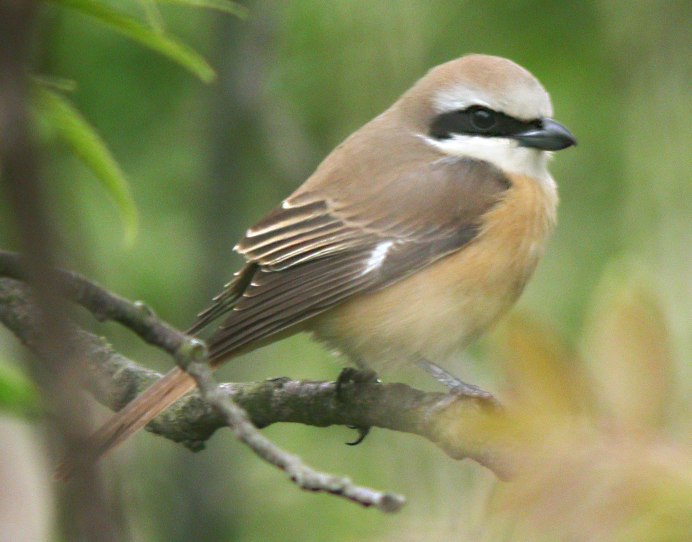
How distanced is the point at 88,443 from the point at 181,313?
4.24 metres

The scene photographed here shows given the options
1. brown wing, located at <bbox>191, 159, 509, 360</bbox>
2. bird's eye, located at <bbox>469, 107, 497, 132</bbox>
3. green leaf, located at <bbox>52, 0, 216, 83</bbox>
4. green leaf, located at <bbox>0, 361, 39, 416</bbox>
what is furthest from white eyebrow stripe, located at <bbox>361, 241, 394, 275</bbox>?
green leaf, located at <bbox>0, 361, 39, 416</bbox>

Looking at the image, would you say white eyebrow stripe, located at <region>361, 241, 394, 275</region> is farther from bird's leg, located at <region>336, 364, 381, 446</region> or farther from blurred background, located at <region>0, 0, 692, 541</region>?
blurred background, located at <region>0, 0, 692, 541</region>

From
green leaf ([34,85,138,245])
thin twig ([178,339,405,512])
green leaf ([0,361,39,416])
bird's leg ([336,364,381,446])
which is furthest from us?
bird's leg ([336,364,381,446])

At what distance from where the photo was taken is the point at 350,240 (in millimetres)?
3596

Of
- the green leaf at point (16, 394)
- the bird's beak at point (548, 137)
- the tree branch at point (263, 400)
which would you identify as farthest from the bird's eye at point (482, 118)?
the green leaf at point (16, 394)

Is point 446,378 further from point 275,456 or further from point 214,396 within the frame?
point 275,456

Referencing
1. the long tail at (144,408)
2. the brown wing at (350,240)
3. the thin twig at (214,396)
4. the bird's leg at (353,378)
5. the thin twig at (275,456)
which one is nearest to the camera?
the thin twig at (275,456)

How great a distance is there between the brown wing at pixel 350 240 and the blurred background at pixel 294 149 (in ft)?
2.44

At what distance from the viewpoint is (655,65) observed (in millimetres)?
4793

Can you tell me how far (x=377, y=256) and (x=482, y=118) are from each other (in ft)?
2.57

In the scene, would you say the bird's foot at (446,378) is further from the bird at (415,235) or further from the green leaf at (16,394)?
the green leaf at (16,394)

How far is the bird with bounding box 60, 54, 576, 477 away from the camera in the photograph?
11.2 feet

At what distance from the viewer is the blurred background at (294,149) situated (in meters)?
4.64

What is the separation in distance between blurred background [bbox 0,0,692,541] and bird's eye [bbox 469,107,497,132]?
2.29 ft
